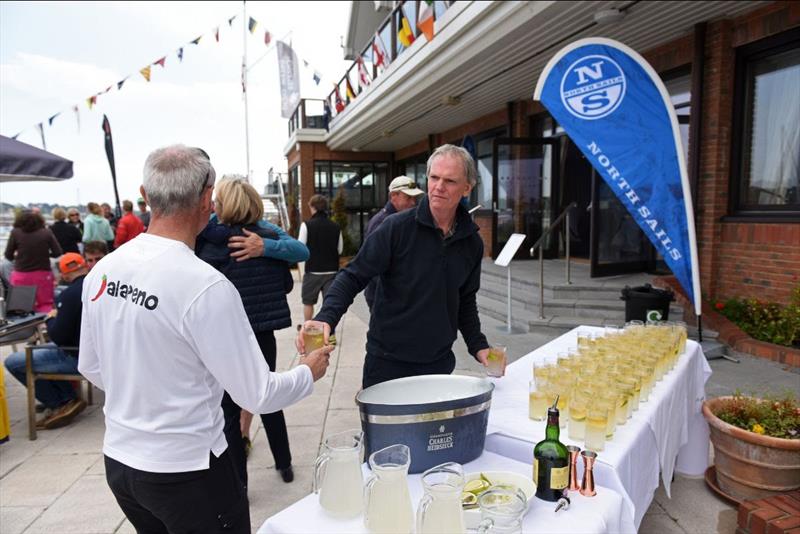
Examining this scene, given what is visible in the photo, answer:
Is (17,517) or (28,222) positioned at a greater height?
(28,222)

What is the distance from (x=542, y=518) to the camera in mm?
1343

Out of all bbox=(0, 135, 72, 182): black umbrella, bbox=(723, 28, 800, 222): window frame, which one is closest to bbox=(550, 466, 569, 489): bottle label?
bbox=(0, 135, 72, 182): black umbrella

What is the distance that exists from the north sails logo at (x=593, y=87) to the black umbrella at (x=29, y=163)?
5.04 meters

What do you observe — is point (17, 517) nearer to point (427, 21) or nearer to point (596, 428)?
point (596, 428)

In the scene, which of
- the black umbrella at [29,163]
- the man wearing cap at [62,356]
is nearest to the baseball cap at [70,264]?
the man wearing cap at [62,356]

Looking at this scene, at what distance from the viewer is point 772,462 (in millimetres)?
2631

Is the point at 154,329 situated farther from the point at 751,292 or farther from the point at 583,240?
the point at 583,240

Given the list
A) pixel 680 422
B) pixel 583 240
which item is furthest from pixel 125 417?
pixel 583 240

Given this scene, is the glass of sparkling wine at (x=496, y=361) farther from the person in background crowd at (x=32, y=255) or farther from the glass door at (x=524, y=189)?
the glass door at (x=524, y=189)

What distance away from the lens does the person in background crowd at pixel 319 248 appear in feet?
20.9

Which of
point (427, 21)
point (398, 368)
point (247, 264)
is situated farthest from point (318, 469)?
point (427, 21)

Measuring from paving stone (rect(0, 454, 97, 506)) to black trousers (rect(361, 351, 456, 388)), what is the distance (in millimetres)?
2256

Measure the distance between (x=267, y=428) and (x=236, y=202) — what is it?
1.39 metres

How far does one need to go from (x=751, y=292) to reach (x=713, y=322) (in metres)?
Result: 0.62
